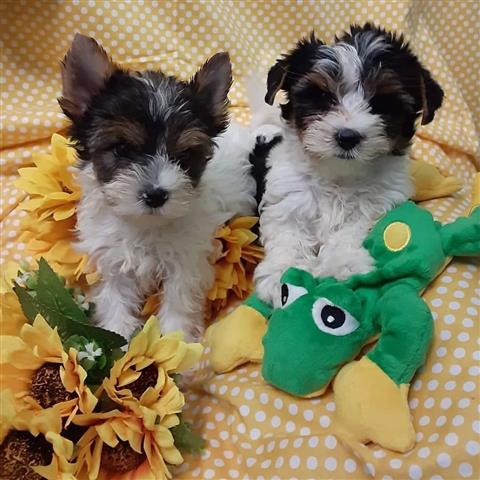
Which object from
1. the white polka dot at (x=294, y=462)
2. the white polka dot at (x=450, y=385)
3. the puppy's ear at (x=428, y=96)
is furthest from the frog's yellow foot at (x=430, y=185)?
the white polka dot at (x=294, y=462)

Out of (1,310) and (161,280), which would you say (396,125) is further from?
(1,310)

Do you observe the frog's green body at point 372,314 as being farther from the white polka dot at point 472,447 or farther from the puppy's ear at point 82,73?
the puppy's ear at point 82,73

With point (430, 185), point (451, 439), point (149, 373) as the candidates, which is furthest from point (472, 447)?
point (430, 185)

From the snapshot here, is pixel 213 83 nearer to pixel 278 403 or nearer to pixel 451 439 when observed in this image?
pixel 278 403

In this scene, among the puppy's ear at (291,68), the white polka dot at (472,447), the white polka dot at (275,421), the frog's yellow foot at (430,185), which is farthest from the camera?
the frog's yellow foot at (430,185)

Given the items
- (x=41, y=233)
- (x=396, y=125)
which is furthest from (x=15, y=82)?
(x=396, y=125)

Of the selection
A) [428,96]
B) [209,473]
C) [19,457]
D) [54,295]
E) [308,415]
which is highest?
[428,96]

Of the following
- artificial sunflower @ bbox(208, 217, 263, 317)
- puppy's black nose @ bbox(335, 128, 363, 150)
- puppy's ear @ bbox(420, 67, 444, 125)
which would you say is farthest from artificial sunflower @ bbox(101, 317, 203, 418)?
puppy's ear @ bbox(420, 67, 444, 125)
